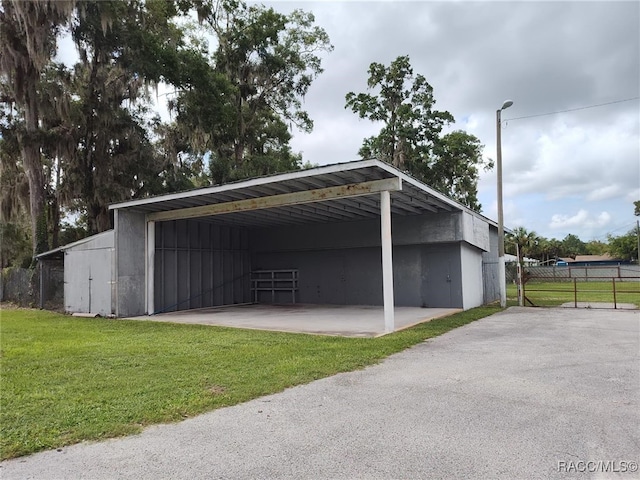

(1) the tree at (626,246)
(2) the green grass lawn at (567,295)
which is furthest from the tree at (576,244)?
(2) the green grass lawn at (567,295)

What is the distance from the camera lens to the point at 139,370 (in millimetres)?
6129

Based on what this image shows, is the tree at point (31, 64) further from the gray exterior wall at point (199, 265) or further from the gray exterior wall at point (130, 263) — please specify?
the gray exterior wall at point (130, 263)

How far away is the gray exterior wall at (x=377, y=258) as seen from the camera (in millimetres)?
14555

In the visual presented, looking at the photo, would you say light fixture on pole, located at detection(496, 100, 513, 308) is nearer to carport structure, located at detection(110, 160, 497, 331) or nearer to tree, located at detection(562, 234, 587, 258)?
carport structure, located at detection(110, 160, 497, 331)

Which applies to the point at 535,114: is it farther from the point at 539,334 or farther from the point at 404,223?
the point at 539,334

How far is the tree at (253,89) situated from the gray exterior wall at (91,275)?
806 centimetres

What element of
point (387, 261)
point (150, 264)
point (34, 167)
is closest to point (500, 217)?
point (387, 261)

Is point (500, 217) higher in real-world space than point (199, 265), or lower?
higher

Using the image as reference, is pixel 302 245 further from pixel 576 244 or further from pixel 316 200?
pixel 576 244

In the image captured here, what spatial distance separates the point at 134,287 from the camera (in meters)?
13.8

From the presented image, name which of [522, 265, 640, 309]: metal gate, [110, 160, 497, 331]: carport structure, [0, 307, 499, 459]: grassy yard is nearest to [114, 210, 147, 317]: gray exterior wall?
[110, 160, 497, 331]: carport structure

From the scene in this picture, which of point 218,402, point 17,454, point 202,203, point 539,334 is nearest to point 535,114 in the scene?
point 539,334

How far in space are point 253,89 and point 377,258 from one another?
12.4m

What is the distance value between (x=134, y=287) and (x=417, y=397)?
11.3 m
